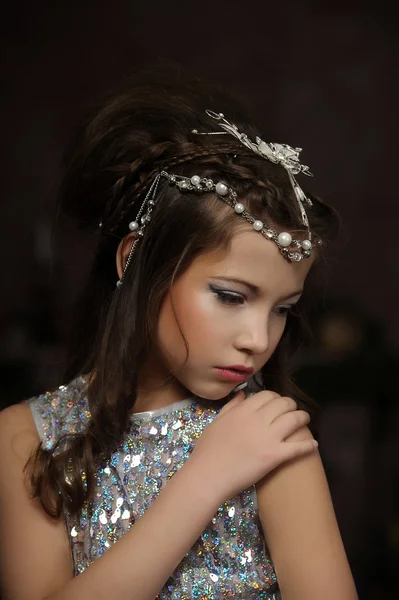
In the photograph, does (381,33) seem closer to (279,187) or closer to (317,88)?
(317,88)

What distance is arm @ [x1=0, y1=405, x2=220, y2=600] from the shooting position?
1.17m

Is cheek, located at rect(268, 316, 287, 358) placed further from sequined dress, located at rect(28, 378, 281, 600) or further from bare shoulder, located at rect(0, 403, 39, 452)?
bare shoulder, located at rect(0, 403, 39, 452)

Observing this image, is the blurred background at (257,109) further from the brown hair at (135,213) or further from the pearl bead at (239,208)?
the pearl bead at (239,208)

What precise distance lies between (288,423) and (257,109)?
162 centimetres

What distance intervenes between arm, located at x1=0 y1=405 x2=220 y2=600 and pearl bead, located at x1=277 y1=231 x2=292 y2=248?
348 mm

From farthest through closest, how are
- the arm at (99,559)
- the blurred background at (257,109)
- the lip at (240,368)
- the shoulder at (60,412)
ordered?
1. the blurred background at (257,109)
2. the shoulder at (60,412)
3. the lip at (240,368)
4. the arm at (99,559)

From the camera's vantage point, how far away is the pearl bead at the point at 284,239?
1242 millimetres

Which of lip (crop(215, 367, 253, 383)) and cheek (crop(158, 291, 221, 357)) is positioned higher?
cheek (crop(158, 291, 221, 357))

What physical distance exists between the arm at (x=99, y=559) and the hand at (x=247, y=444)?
1.1 inches

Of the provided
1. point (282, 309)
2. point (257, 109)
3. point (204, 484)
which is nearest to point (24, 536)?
point (204, 484)

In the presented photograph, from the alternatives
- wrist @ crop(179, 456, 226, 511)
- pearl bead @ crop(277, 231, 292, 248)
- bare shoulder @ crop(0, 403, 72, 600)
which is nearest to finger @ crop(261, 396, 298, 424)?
wrist @ crop(179, 456, 226, 511)

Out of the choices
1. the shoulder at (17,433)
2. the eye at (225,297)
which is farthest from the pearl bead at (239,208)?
the shoulder at (17,433)

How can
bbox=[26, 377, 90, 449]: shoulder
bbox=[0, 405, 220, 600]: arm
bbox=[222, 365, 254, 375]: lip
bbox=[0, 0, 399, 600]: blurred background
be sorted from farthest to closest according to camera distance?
1. bbox=[0, 0, 399, 600]: blurred background
2. bbox=[26, 377, 90, 449]: shoulder
3. bbox=[222, 365, 254, 375]: lip
4. bbox=[0, 405, 220, 600]: arm

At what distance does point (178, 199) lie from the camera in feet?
4.28
